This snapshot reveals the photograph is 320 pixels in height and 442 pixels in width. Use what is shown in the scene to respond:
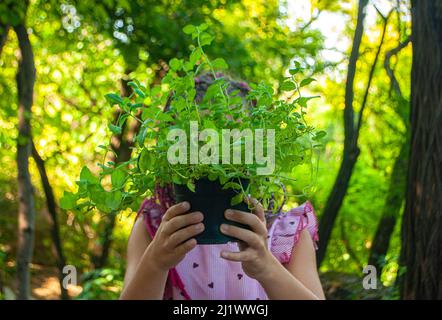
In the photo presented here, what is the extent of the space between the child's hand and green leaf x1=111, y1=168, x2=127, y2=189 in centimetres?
21

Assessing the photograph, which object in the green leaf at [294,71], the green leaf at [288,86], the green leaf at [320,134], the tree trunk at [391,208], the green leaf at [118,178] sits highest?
the green leaf at [294,71]

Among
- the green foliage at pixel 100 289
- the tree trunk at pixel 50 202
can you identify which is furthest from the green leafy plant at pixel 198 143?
the green foliage at pixel 100 289

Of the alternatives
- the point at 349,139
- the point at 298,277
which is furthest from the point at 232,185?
Answer: the point at 349,139

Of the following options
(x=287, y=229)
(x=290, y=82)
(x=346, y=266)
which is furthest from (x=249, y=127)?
(x=346, y=266)

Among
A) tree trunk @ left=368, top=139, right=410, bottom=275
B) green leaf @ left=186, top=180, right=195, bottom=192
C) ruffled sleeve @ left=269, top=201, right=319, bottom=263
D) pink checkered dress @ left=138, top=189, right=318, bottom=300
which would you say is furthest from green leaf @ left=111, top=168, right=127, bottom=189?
tree trunk @ left=368, top=139, right=410, bottom=275

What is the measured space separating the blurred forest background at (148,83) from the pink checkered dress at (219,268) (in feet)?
0.67

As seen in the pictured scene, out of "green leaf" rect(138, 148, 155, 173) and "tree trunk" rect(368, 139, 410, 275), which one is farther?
"tree trunk" rect(368, 139, 410, 275)

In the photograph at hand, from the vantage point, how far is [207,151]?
975 mm

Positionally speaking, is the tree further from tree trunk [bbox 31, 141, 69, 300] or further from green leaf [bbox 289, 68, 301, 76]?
tree trunk [bbox 31, 141, 69, 300]

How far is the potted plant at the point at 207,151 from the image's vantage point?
980 mm

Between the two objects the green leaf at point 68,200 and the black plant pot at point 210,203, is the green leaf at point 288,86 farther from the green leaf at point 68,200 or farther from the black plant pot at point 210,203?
the green leaf at point 68,200

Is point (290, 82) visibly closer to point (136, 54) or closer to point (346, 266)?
point (136, 54)

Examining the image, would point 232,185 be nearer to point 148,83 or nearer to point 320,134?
point 320,134

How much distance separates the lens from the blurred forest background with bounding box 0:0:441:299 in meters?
2.71
